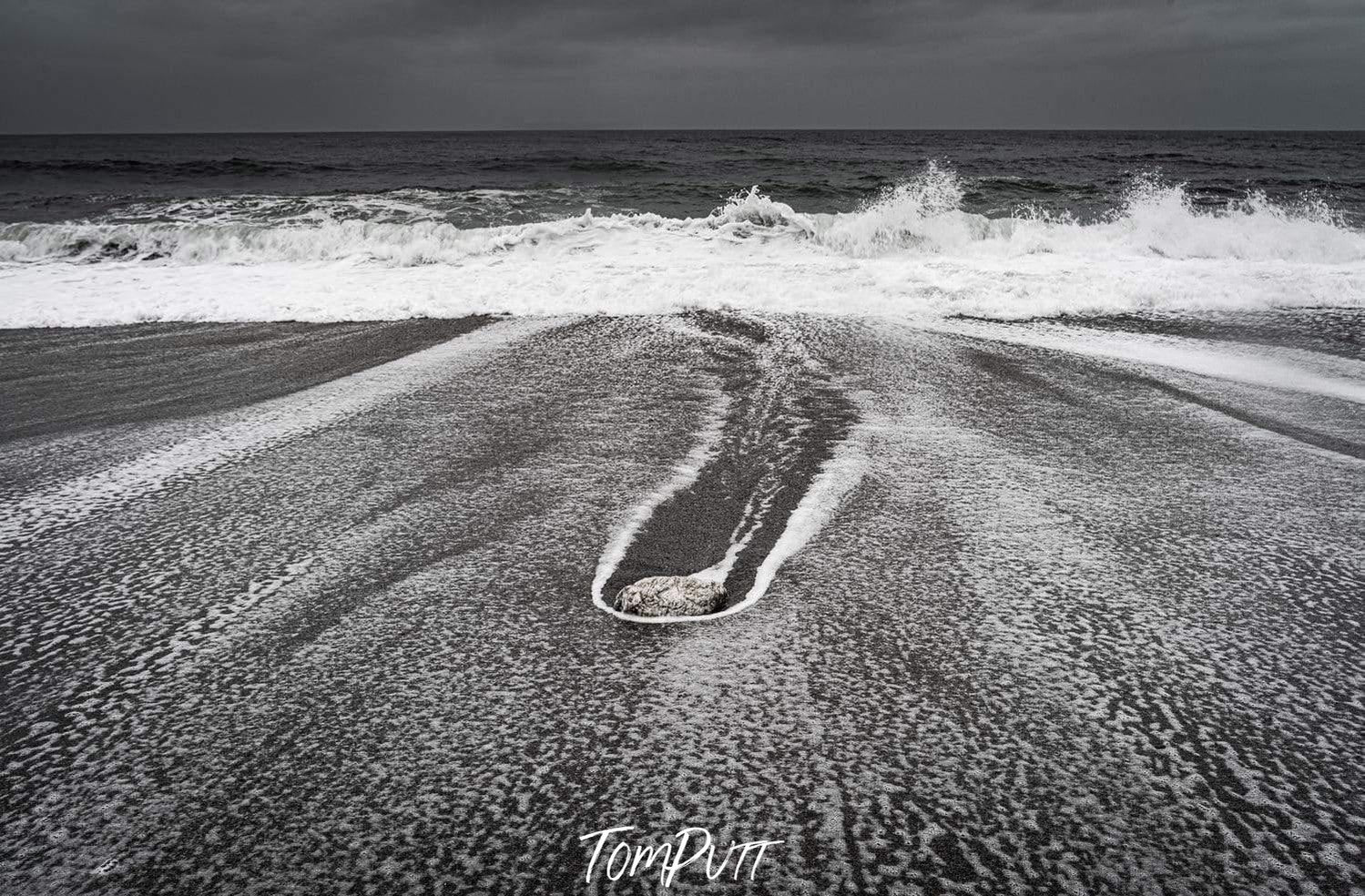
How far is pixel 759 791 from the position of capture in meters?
1.47

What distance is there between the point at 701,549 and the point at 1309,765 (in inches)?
57.4

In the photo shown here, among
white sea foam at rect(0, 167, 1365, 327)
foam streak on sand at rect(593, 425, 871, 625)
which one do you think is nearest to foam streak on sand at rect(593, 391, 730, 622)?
foam streak on sand at rect(593, 425, 871, 625)

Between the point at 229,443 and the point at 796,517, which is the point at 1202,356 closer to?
the point at 796,517

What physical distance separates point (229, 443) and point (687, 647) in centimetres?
245

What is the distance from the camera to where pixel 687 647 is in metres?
1.94

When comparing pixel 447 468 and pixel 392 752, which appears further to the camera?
pixel 447 468

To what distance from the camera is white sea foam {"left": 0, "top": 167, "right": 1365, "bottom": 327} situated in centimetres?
679

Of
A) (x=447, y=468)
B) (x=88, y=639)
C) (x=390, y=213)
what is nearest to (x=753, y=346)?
(x=447, y=468)

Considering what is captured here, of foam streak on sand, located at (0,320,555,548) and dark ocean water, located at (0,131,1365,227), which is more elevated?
dark ocean water, located at (0,131,1365,227)

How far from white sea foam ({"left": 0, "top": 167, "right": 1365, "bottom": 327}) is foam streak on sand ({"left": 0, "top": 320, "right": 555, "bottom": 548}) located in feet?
6.04

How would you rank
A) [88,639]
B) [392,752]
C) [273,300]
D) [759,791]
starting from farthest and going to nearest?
[273,300] → [88,639] → [392,752] → [759,791]

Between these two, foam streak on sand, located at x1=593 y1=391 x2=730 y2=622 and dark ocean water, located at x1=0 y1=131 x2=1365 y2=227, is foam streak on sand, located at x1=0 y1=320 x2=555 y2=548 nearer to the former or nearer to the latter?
foam streak on sand, located at x1=593 y1=391 x2=730 y2=622

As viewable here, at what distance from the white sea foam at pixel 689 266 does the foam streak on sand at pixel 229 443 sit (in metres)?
1.84

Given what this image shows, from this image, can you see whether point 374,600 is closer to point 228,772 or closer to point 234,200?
point 228,772
